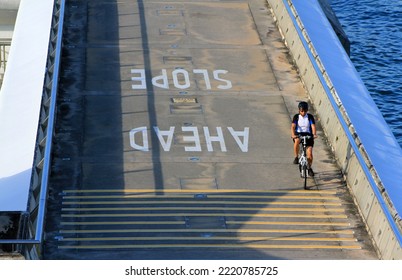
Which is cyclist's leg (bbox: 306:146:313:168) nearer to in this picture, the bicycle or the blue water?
the bicycle

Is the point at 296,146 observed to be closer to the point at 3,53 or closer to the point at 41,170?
the point at 41,170

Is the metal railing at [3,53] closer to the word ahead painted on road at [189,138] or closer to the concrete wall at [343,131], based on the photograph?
the concrete wall at [343,131]

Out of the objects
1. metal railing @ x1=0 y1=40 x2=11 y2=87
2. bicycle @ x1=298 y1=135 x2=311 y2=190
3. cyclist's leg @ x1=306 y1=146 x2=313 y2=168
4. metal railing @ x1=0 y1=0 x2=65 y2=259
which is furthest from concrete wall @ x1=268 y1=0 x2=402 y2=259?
metal railing @ x1=0 y1=40 x2=11 y2=87

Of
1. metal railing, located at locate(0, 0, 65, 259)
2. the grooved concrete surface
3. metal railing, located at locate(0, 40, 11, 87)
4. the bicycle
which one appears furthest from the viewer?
metal railing, located at locate(0, 40, 11, 87)

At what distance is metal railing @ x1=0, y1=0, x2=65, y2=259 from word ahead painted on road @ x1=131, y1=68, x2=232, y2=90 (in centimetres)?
234

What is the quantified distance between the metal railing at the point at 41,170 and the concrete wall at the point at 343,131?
6767 mm

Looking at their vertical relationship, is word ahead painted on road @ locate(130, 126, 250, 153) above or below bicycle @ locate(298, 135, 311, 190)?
above

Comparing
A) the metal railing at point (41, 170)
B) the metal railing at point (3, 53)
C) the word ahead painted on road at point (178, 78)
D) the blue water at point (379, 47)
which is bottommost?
the metal railing at point (41, 170)

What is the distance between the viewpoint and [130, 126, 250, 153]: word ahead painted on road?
27438mm

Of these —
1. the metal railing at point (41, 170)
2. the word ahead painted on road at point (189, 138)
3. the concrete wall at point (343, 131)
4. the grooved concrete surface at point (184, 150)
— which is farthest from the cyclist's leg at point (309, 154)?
the metal railing at point (41, 170)

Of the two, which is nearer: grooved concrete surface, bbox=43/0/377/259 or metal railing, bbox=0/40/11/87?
grooved concrete surface, bbox=43/0/377/259

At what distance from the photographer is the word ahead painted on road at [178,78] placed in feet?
103
